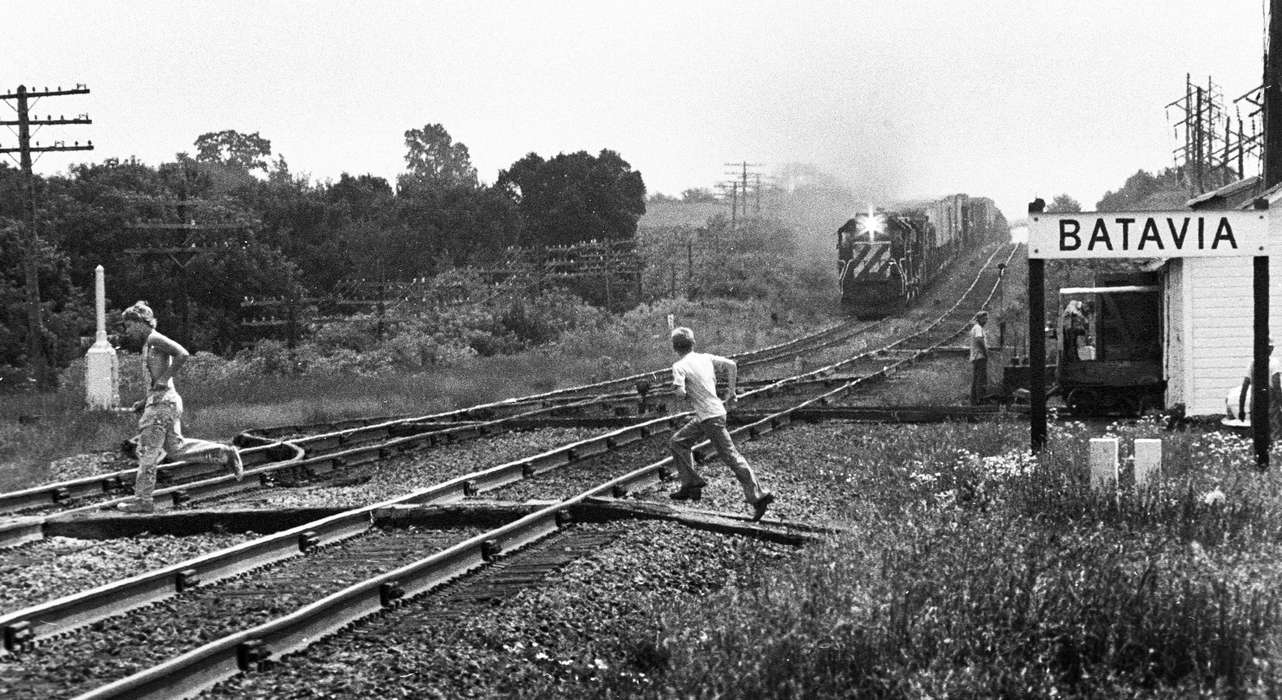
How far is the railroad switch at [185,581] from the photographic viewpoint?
339 inches

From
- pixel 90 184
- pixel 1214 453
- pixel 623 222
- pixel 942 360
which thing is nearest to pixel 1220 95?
pixel 623 222

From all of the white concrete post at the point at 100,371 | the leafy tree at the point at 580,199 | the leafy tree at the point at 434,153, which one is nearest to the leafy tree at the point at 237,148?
the leafy tree at the point at 434,153

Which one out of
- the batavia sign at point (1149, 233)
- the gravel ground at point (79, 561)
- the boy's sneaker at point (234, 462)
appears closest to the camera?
the gravel ground at point (79, 561)

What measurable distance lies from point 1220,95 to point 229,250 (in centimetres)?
4050

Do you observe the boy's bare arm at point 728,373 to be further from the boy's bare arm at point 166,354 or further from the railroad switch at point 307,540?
the boy's bare arm at point 166,354

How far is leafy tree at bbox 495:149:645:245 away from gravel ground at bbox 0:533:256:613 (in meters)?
57.4

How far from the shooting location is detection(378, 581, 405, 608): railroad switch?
26.7ft

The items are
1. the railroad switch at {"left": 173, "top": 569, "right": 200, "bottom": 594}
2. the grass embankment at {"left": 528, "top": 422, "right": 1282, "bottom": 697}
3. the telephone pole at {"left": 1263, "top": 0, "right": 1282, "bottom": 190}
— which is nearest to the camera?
the grass embankment at {"left": 528, "top": 422, "right": 1282, "bottom": 697}

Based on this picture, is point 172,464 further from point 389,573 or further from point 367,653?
point 367,653

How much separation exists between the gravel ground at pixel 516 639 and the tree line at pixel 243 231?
31.9m

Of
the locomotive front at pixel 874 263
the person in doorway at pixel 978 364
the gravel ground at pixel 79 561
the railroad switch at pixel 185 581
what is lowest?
the gravel ground at pixel 79 561

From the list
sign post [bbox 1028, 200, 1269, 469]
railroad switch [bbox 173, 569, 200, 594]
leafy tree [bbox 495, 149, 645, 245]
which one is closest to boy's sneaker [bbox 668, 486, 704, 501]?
sign post [bbox 1028, 200, 1269, 469]

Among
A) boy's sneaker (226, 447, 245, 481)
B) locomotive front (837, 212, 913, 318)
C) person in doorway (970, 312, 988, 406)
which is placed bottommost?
boy's sneaker (226, 447, 245, 481)

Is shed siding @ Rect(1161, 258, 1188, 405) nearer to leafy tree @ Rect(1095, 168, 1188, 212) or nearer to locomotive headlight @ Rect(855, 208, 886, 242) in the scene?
locomotive headlight @ Rect(855, 208, 886, 242)
